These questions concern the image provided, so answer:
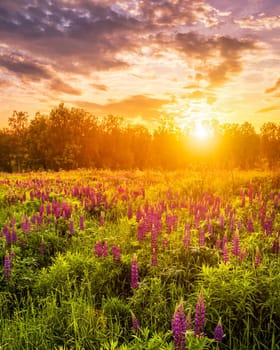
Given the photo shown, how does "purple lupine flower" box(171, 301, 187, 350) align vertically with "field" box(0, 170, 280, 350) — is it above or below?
above

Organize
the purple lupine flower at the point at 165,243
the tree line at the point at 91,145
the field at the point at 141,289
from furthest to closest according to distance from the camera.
A: the tree line at the point at 91,145 < the purple lupine flower at the point at 165,243 < the field at the point at 141,289

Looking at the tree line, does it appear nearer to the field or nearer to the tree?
the tree

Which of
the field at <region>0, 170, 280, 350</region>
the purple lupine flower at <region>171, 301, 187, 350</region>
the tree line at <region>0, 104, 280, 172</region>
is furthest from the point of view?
the tree line at <region>0, 104, 280, 172</region>

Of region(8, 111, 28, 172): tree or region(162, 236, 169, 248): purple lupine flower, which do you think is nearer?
region(162, 236, 169, 248): purple lupine flower

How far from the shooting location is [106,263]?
197 inches

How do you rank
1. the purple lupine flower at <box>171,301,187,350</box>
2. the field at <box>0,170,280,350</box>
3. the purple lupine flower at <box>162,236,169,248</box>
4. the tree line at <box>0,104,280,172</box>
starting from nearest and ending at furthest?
the purple lupine flower at <box>171,301,187,350</box> → the field at <box>0,170,280,350</box> → the purple lupine flower at <box>162,236,169,248</box> → the tree line at <box>0,104,280,172</box>

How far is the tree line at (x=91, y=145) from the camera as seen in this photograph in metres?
55.6

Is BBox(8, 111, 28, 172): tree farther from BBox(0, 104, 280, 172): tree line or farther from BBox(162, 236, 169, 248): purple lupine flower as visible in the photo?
BBox(162, 236, 169, 248): purple lupine flower

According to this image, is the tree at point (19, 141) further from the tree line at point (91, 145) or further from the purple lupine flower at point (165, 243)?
the purple lupine flower at point (165, 243)

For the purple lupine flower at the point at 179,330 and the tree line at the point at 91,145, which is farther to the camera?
the tree line at the point at 91,145

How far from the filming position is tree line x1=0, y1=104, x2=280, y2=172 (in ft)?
182

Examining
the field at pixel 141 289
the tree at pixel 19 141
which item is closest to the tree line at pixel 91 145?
the tree at pixel 19 141

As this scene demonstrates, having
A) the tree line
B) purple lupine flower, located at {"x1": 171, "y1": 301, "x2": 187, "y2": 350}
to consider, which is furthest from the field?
the tree line

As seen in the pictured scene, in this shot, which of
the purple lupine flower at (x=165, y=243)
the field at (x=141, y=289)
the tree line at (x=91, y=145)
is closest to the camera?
the field at (x=141, y=289)
